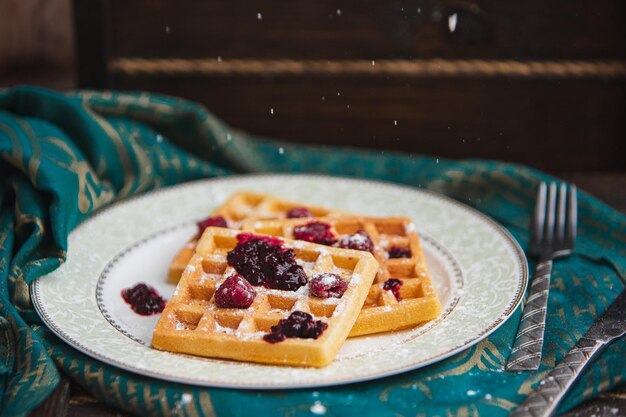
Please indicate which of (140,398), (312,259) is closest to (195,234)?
(312,259)

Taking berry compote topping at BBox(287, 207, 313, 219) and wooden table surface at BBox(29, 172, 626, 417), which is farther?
berry compote topping at BBox(287, 207, 313, 219)

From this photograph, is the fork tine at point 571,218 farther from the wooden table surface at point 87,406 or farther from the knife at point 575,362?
the wooden table surface at point 87,406

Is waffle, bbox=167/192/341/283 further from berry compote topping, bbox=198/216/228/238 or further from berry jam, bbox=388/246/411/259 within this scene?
berry jam, bbox=388/246/411/259

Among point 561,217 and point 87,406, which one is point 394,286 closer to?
point 561,217

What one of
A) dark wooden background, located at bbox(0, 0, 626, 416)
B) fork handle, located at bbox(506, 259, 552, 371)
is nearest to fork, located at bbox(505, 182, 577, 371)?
fork handle, located at bbox(506, 259, 552, 371)

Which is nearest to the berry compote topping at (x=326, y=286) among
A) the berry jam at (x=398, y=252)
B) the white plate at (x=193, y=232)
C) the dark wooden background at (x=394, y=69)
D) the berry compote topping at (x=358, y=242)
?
the white plate at (x=193, y=232)

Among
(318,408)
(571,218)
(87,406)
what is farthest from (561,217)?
(87,406)
